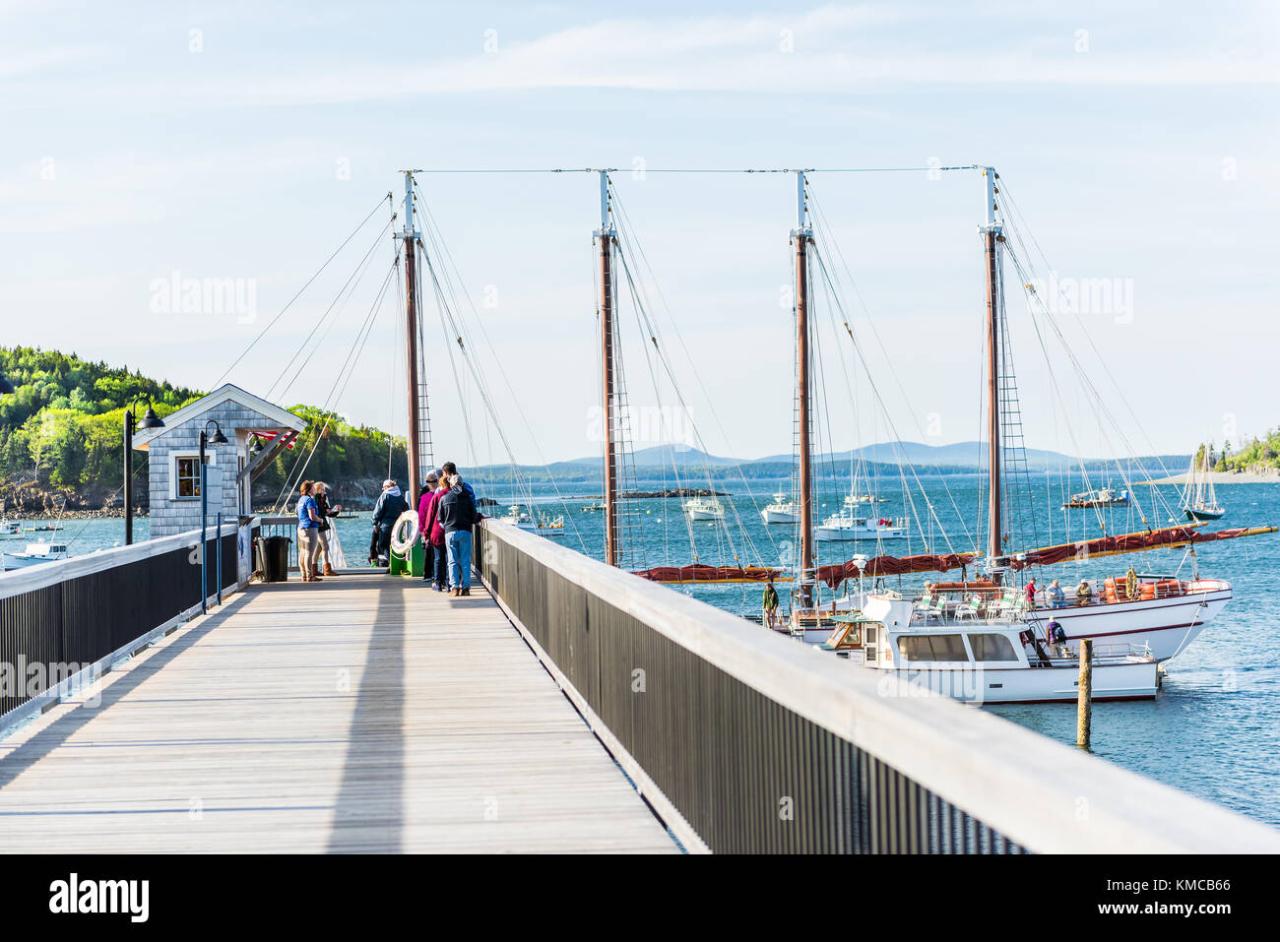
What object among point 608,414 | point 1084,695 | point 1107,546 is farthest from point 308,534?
point 1107,546

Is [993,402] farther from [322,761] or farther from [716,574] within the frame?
[322,761]

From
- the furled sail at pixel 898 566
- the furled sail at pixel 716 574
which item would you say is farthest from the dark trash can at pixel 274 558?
the furled sail at pixel 716 574

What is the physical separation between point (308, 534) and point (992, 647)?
32.3 metres

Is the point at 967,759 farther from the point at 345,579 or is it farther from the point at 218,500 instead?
the point at 345,579

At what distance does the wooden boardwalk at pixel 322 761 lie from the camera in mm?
7238

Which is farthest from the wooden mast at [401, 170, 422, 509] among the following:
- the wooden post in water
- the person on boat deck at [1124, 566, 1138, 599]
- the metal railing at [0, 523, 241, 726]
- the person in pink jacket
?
the person on boat deck at [1124, 566, 1138, 599]

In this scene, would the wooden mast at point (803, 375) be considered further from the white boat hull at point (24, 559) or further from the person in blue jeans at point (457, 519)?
the white boat hull at point (24, 559)

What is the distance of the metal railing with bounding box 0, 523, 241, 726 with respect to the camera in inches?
412

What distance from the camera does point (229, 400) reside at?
2708 cm

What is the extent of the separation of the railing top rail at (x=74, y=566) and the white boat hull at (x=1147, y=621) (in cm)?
4657

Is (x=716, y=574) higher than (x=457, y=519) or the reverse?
the reverse

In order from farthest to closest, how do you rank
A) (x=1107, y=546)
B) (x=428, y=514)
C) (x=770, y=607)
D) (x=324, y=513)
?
(x=1107, y=546)
(x=770, y=607)
(x=324, y=513)
(x=428, y=514)

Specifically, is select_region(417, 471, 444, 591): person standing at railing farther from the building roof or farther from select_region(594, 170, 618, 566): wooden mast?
select_region(594, 170, 618, 566): wooden mast

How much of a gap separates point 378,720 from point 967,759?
795 centimetres
